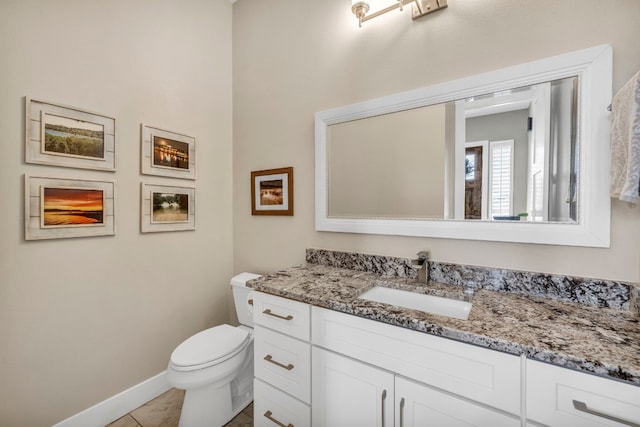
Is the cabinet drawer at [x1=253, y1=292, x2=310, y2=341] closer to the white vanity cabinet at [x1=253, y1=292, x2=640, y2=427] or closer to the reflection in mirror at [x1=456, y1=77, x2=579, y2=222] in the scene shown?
the white vanity cabinet at [x1=253, y1=292, x2=640, y2=427]

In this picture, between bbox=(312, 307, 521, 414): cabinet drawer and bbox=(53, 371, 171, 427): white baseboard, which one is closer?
bbox=(312, 307, 521, 414): cabinet drawer

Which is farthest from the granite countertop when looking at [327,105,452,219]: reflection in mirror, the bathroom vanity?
[327,105,452,219]: reflection in mirror

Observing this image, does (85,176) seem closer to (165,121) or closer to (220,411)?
(165,121)

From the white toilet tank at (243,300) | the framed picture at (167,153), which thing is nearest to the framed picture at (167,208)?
the framed picture at (167,153)

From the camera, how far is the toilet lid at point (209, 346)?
1467 mm

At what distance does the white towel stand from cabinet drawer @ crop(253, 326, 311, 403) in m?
1.25

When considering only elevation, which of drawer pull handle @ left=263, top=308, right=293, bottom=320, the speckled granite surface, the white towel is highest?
the white towel

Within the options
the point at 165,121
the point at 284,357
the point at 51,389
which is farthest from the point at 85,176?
the point at 284,357

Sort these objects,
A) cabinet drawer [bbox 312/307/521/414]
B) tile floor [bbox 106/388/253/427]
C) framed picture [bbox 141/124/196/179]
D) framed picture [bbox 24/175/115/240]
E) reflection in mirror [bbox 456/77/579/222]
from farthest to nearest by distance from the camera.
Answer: framed picture [bbox 141/124/196/179] → tile floor [bbox 106/388/253/427] → framed picture [bbox 24/175/115/240] → reflection in mirror [bbox 456/77/579/222] → cabinet drawer [bbox 312/307/521/414]

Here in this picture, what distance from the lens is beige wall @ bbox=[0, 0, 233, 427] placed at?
1.34 metres

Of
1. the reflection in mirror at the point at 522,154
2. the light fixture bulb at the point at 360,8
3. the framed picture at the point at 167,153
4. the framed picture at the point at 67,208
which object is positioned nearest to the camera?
the reflection in mirror at the point at 522,154

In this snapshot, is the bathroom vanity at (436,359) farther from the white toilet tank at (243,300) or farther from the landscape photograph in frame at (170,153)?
the landscape photograph in frame at (170,153)

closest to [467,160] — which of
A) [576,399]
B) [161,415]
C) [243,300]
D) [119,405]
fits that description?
[576,399]

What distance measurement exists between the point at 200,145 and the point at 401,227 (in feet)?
5.24
